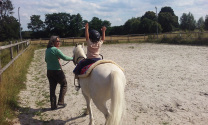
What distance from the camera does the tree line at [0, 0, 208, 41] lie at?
49.6 m

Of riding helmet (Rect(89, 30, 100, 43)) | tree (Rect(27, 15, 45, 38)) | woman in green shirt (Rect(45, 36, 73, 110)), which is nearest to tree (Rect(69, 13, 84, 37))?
tree (Rect(27, 15, 45, 38))

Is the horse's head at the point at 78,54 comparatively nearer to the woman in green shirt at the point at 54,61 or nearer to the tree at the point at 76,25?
the woman in green shirt at the point at 54,61

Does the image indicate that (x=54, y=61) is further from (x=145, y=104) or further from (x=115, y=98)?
(x=145, y=104)

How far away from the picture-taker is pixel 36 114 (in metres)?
4.09

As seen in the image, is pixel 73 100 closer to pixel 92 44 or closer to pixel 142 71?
pixel 92 44

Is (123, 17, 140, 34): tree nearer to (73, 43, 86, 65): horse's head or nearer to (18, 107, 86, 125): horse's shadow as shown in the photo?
(73, 43, 86, 65): horse's head

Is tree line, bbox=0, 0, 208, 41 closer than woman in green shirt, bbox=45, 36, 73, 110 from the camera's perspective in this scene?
No

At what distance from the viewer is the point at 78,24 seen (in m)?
66.7

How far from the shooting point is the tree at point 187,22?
62.2 metres

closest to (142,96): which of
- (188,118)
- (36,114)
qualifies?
(188,118)

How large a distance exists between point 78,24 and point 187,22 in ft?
136

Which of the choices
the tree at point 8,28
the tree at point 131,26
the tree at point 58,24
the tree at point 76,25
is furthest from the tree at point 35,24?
the tree at point 131,26

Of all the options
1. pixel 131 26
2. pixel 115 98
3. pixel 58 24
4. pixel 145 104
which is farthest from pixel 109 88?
pixel 58 24

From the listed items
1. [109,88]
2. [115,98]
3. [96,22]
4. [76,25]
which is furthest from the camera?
[76,25]
